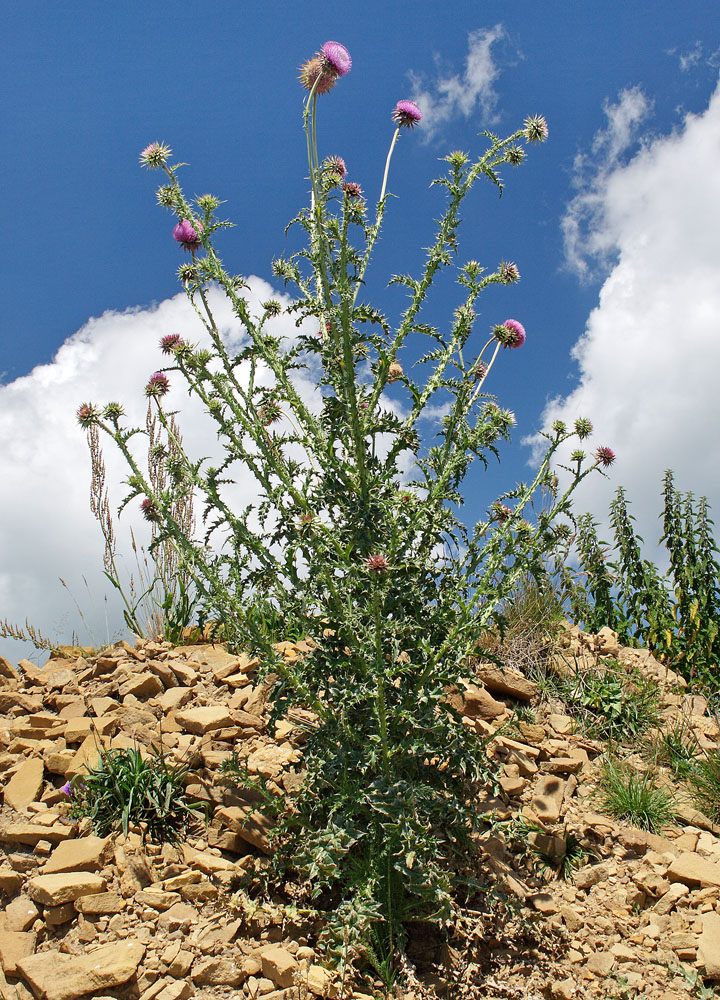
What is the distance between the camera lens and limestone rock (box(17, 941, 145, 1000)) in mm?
3311

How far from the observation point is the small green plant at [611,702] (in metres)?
5.79

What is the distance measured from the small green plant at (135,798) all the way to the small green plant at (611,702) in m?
3.08

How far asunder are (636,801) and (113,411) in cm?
410

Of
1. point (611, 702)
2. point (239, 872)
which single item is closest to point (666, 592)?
point (611, 702)

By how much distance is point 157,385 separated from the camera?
197 inches

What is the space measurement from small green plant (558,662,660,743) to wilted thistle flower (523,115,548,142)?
3.98 m

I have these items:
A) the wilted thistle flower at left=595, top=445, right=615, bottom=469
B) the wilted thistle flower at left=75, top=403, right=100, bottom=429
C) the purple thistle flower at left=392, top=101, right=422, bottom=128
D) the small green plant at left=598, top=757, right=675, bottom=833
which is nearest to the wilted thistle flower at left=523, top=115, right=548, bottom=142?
the purple thistle flower at left=392, top=101, right=422, bottom=128

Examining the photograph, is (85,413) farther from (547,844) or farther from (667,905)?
(667,905)

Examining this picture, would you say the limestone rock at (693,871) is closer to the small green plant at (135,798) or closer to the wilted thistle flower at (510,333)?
the small green plant at (135,798)

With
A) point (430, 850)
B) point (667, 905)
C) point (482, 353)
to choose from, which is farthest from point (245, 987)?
point (482, 353)

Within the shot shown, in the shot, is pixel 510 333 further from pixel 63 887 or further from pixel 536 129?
pixel 63 887

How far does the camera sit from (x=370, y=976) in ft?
11.3

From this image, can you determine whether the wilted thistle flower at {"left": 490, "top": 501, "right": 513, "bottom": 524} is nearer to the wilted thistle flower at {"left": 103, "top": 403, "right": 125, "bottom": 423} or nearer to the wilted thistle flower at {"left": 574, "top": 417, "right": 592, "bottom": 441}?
the wilted thistle flower at {"left": 574, "top": 417, "right": 592, "bottom": 441}

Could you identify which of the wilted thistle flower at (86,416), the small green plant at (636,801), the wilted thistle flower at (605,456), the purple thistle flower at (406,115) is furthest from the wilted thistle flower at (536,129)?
the small green plant at (636,801)
